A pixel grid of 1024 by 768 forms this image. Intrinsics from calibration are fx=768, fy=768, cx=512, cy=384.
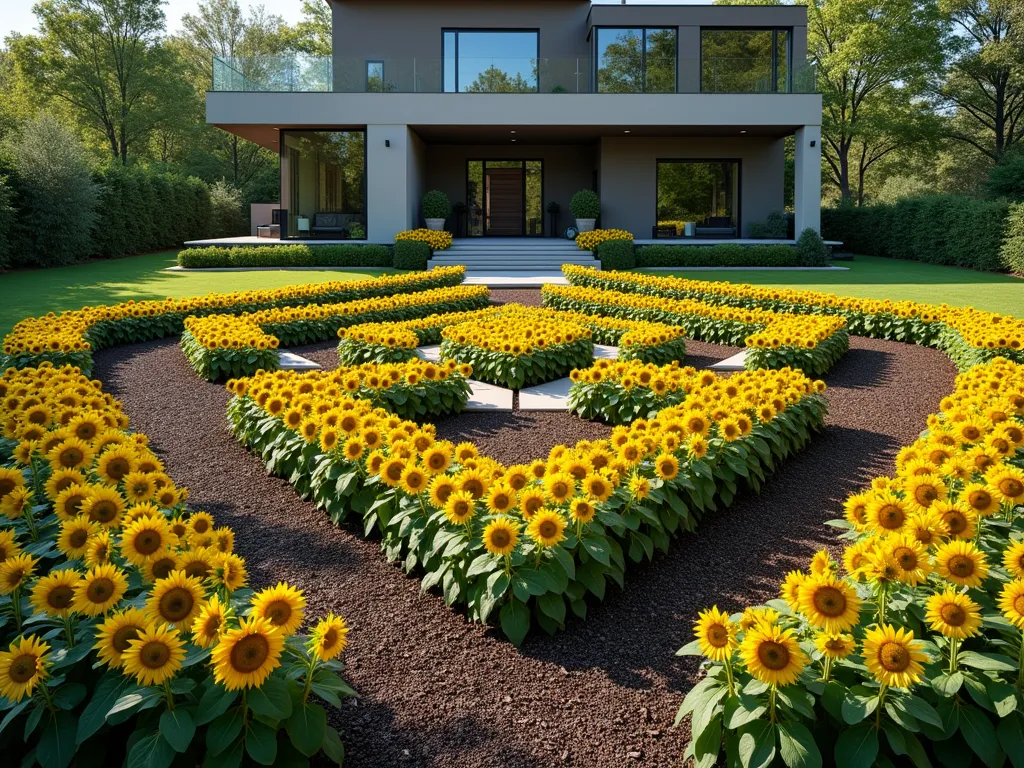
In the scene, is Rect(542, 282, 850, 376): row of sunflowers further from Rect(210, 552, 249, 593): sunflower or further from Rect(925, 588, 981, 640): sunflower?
Rect(210, 552, 249, 593): sunflower

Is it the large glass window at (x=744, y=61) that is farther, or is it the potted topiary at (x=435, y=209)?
the potted topiary at (x=435, y=209)

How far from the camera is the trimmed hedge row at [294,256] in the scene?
1881cm

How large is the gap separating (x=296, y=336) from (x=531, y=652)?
711 cm

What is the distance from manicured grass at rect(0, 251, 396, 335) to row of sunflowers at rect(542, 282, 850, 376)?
6.75 m

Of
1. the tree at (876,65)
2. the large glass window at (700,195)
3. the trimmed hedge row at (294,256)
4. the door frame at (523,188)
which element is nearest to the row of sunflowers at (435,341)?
the trimmed hedge row at (294,256)

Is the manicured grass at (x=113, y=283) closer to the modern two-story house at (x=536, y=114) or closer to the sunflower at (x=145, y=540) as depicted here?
the modern two-story house at (x=536, y=114)

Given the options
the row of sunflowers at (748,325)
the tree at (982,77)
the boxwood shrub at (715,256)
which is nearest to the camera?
the row of sunflowers at (748,325)

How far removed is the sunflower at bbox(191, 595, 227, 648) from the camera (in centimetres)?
191

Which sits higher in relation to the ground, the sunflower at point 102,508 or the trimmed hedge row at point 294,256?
the trimmed hedge row at point 294,256

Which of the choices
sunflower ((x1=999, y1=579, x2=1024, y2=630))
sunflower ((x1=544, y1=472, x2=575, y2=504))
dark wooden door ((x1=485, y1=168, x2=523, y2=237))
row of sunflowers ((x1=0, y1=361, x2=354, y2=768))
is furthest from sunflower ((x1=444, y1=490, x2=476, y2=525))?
dark wooden door ((x1=485, y1=168, x2=523, y2=237))

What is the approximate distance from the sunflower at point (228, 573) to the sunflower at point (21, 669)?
1.64ft

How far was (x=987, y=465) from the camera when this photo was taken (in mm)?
3264

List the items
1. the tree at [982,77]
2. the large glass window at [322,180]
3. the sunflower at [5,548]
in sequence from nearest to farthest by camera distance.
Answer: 1. the sunflower at [5,548]
2. the large glass window at [322,180]
3. the tree at [982,77]

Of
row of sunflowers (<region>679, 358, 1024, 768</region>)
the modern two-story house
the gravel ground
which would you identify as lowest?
the gravel ground
